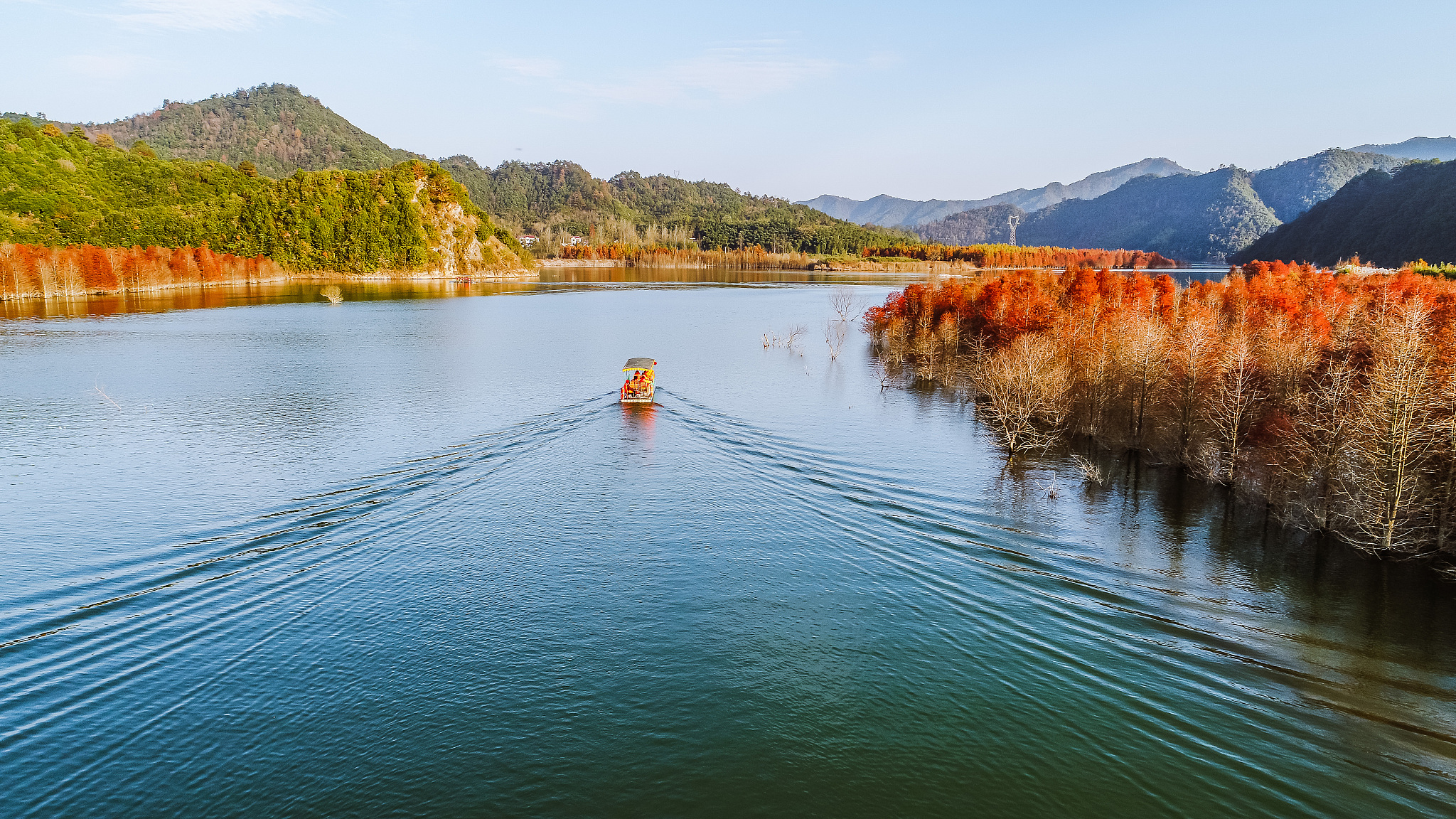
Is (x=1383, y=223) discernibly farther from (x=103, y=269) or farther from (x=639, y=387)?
(x=103, y=269)

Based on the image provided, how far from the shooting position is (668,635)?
1897 centimetres

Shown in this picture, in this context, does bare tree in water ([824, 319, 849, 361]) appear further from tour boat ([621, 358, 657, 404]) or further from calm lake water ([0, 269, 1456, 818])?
calm lake water ([0, 269, 1456, 818])

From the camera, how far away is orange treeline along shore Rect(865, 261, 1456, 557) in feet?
81.5

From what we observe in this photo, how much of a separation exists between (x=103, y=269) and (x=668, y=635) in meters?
152

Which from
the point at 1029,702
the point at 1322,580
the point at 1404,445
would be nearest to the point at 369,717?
the point at 1029,702

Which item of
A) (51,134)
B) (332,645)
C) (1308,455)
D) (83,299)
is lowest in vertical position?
(332,645)

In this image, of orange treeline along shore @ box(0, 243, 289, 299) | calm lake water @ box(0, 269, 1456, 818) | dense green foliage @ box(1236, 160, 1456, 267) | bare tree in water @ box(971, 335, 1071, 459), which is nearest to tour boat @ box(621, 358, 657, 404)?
calm lake water @ box(0, 269, 1456, 818)

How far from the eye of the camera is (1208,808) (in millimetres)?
13414

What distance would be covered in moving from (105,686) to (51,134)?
26559 centimetres

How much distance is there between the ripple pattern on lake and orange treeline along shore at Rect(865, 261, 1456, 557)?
5.51 metres

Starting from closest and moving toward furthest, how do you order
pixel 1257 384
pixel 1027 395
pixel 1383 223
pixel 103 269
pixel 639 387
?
pixel 1257 384, pixel 1027 395, pixel 639 387, pixel 103 269, pixel 1383 223

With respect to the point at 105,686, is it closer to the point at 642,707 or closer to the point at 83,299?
the point at 642,707

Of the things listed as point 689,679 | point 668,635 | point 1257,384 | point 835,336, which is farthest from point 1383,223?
point 689,679

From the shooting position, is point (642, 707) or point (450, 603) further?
point (450, 603)
